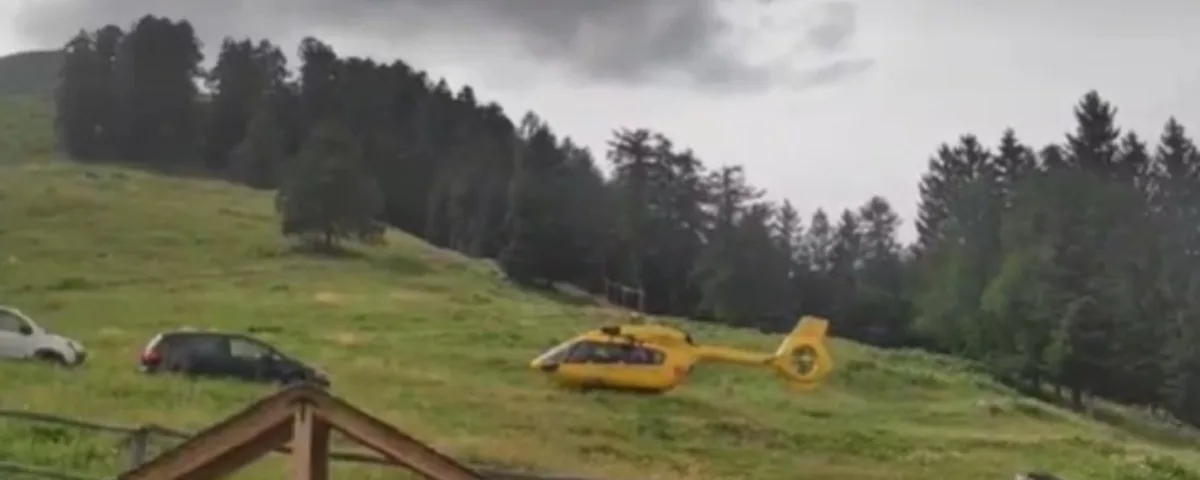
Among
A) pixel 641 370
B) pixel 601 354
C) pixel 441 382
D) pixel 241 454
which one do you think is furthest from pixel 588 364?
pixel 241 454

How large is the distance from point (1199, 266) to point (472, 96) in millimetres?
66866

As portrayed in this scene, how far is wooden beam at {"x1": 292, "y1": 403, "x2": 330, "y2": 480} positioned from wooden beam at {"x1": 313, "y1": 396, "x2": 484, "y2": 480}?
0.15 feet

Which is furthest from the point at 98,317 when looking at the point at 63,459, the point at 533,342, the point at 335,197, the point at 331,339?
the point at 63,459

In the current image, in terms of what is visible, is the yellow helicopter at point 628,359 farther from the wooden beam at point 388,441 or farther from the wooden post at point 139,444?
the wooden beam at point 388,441

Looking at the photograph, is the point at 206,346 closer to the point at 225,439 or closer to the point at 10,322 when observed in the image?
the point at 10,322

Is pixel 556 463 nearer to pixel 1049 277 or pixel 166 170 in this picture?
pixel 1049 277

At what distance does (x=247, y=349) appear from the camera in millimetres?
37406

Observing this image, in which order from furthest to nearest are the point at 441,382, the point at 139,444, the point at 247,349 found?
the point at 441,382
the point at 247,349
the point at 139,444

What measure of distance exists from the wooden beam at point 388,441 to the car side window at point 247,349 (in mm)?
31120

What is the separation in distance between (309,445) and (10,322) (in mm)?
33869

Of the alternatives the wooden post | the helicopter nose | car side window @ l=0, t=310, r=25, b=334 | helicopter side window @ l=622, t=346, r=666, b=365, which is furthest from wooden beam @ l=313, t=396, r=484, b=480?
the helicopter nose

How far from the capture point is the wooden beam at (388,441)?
6.60 metres

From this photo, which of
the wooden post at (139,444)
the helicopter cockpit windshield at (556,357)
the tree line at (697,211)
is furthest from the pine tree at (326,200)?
the wooden post at (139,444)

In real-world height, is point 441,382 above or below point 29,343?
below
